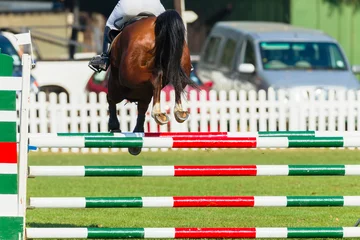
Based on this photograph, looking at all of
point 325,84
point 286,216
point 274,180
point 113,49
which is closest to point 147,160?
point 274,180

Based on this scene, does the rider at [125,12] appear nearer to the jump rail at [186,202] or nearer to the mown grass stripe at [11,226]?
the jump rail at [186,202]

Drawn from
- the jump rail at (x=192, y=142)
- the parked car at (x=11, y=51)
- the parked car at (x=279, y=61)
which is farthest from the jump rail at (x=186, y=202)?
the parked car at (x=11, y=51)

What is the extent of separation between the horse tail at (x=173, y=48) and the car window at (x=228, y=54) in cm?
1336

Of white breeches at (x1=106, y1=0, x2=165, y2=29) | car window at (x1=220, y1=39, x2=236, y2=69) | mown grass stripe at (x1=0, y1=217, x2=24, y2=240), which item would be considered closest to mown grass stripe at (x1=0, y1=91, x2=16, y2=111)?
mown grass stripe at (x1=0, y1=217, x2=24, y2=240)

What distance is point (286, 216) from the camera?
36.4 ft

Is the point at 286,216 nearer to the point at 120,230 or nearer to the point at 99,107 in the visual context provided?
the point at 120,230

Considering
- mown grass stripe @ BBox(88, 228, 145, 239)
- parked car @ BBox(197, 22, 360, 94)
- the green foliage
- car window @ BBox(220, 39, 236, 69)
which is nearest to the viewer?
mown grass stripe @ BBox(88, 228, 145, 239)

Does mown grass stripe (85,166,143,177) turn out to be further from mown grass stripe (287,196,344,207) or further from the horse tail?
the horse tail

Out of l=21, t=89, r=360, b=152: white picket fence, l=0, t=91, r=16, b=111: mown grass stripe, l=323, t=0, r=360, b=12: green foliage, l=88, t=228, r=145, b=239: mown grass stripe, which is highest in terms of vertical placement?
l=323, t=0, r=360, b=12: green foliage

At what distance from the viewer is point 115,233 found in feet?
24.3

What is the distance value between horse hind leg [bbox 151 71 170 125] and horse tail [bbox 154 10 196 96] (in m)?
0.07

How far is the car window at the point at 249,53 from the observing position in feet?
70.5

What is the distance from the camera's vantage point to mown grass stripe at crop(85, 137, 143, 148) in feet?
24.8

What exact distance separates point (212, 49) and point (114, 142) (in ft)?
54.0
